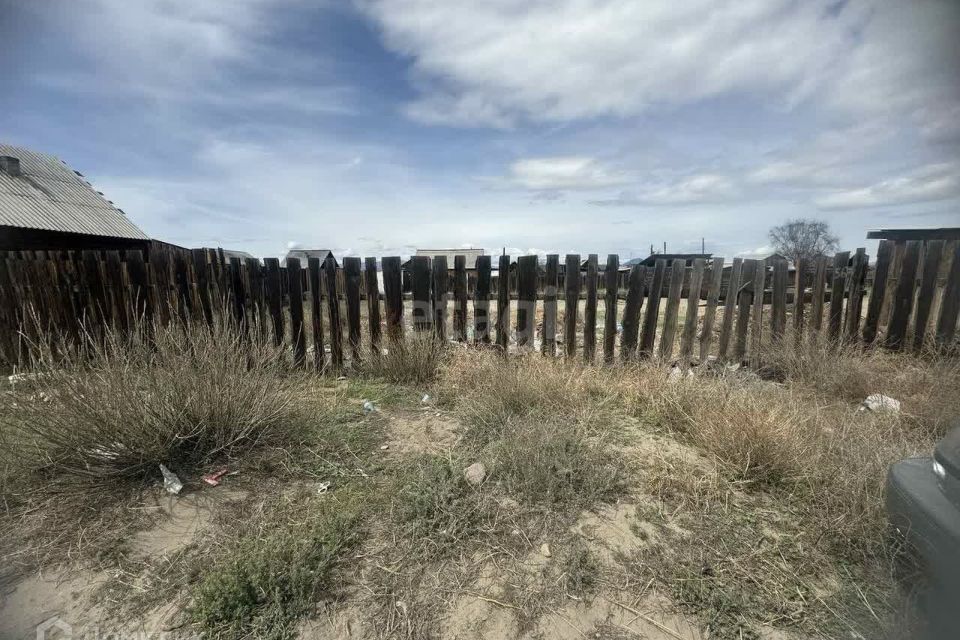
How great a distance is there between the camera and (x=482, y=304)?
5.06 meters

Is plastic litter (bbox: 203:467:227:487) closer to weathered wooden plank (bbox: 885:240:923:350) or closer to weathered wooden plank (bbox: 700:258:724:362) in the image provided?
weathered wooden plank (bbox: 700:258:724:362)

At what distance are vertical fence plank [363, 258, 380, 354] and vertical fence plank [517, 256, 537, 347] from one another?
1.76 meters

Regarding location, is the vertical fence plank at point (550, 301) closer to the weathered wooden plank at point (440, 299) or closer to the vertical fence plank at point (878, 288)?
the weathered wooden plank at point (440, 299)

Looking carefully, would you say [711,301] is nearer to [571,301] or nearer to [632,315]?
[632,315]

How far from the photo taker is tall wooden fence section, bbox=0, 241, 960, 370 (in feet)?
15.9

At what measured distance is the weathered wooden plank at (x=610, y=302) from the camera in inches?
192

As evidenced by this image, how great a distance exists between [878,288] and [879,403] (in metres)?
2.29

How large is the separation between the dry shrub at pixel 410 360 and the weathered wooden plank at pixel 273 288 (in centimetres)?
124

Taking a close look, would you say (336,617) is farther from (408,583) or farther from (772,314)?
(772,314)

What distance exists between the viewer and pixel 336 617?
1.68 metres

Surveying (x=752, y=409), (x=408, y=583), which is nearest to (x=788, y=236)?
(x=752, y=409)

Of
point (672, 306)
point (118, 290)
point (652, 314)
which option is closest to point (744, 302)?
point (672, 306)

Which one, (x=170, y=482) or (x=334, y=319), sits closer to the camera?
(x=170, y=482)

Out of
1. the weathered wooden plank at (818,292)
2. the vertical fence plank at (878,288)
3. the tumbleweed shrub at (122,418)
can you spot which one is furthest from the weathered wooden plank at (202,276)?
the vertical fence plank at (878,288)
